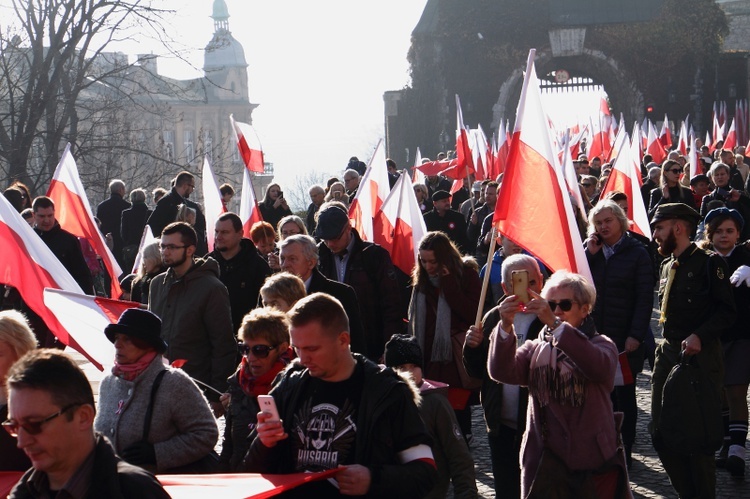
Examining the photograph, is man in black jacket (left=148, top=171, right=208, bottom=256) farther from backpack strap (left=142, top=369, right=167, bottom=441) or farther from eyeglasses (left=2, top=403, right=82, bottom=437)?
eyeglasses (left=2, top=403, right=82, bottom=437)

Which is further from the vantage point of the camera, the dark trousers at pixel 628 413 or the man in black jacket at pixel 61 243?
the man in black jacket at pixel 61 243

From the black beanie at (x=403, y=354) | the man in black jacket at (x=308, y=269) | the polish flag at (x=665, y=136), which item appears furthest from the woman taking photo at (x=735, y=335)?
the polish flag at (x=665, y=136)

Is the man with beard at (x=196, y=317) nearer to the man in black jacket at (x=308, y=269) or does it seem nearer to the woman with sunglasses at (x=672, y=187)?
the man in black jacket at (x=308, y=269)

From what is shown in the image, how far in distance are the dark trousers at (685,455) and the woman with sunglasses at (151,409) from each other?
2705 mm

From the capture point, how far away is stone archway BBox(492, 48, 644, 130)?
4734 centimetres

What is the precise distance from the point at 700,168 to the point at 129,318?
14910 millimetres

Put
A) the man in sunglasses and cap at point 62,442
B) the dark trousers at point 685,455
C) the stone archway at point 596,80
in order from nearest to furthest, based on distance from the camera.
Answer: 1. the man in sunglasses and cap at point 62,442
2. the dark trousers at point 685,455
3. the stone archway at point 596,80

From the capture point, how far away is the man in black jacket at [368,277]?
7598mm

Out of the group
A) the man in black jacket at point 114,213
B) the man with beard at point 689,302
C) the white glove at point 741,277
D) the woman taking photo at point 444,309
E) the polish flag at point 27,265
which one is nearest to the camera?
the man with beard at point 689,302

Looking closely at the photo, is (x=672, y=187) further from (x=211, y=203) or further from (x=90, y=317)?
(x=90, y=317)

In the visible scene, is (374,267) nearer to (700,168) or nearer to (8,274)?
(8,274)

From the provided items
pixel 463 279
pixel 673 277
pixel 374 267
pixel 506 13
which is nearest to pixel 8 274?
pixel 374 267

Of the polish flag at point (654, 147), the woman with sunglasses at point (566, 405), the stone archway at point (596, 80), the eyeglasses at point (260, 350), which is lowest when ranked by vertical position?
the woman with sunglasses at point (566, 405)

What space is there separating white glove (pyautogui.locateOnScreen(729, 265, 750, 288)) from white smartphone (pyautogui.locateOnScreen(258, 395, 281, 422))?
4414 mm
